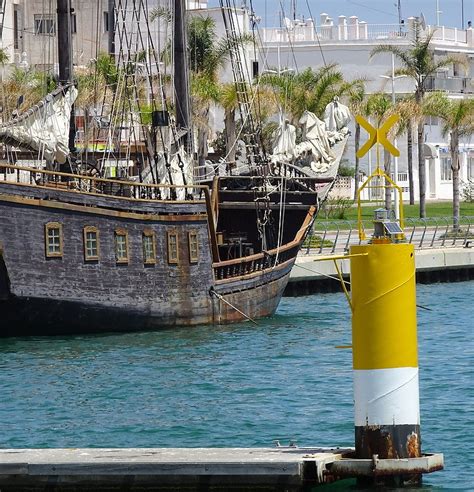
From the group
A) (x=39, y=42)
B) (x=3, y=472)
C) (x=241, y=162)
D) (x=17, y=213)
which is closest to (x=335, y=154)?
(x=241, y=162)

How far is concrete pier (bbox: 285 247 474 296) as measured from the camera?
49656 mm

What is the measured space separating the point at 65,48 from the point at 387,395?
24.7 metres

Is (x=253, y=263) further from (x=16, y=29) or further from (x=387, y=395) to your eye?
(x=16, y=29)

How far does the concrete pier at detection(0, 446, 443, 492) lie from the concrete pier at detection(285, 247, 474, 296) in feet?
101

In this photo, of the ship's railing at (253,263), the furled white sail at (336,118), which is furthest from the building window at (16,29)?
the ship's railing at (253,263)

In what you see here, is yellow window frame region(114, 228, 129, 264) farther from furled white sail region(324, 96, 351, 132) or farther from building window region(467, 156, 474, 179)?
building window region(467, 156, 474, 179)

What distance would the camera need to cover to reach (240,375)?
30.0 metres

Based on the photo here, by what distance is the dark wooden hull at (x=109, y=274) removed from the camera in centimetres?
3494

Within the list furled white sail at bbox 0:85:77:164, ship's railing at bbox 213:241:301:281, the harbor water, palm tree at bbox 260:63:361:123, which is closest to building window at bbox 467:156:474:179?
palm tree at bbox 260:63:361:123

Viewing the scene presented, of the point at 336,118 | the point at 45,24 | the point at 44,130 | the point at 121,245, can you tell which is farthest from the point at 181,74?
the point at 121,245

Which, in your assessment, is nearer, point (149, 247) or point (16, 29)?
point (149, 247)

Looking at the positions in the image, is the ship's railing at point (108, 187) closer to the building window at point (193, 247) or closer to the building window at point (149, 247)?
the building window at point (149, 247)

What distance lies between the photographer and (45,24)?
49844mm

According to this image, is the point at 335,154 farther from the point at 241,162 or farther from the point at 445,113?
the point at 445,113
